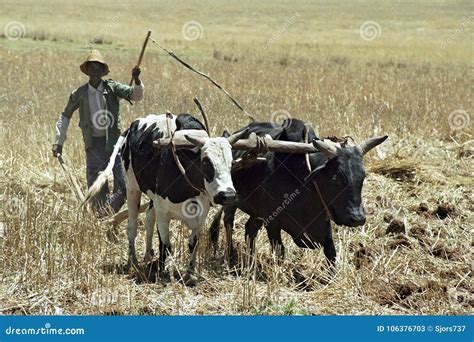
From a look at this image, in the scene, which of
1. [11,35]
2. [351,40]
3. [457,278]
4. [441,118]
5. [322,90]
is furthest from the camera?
[351,40]

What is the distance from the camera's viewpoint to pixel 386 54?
113 feet

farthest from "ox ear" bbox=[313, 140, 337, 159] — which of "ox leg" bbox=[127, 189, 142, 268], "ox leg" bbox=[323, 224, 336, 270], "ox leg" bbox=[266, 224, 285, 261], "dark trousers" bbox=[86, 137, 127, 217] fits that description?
"dark trousers" bbox=[86, 137, 127, 217]

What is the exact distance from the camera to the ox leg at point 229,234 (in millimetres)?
8281

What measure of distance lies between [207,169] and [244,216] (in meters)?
2.85

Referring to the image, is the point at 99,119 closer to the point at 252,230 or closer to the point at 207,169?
the point at 252,230

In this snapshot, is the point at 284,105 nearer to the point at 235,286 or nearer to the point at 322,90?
the point at 322,90

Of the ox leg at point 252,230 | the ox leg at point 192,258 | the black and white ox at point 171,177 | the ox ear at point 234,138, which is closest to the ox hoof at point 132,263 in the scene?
the black and white ox at point 171,177

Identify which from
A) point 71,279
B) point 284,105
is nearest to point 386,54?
point 284,105

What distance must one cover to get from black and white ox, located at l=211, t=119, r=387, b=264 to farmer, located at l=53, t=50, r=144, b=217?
1.73m

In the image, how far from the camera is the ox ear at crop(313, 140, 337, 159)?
754cm

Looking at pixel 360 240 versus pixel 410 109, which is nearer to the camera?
pixel 360 240

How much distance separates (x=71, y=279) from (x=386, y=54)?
29023 millimetres

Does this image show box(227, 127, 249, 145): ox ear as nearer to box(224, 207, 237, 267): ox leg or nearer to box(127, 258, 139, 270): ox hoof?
box(224, 207, 237, 267): ox leg

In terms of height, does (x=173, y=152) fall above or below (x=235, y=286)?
above
